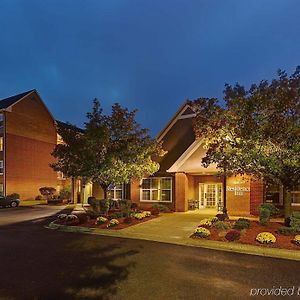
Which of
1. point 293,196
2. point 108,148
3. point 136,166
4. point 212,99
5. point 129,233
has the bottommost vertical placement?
point 129,233

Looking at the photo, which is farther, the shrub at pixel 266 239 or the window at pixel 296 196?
the window at pixel 296 196

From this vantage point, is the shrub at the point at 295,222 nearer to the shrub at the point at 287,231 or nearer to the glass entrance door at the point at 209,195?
the shrub at the point at 287,231

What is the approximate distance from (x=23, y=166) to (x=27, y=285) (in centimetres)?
3839

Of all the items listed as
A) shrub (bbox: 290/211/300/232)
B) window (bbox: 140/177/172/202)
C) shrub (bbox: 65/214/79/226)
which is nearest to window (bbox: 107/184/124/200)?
window (bbox: 140/177/172/202)

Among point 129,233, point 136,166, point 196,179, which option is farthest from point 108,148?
point 196,179

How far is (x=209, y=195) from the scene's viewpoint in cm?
2555

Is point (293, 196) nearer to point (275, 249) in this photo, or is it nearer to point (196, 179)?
point (196, 179)

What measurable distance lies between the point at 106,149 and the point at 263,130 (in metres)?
9.40

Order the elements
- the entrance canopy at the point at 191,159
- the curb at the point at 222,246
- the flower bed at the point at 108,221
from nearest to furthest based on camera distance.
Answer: the curb at the point at 222,246 < the flower bed at the point at 108,221 < the entrance canopy at the point at 191,159

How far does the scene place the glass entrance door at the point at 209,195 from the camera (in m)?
25.0

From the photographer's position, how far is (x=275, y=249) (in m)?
10.9

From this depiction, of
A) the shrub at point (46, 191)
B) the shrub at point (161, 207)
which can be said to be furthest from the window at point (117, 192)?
the shrub at point (46, 191)

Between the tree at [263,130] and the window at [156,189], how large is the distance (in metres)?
10.2

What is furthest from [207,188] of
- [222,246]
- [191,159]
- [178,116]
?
[222,246]
